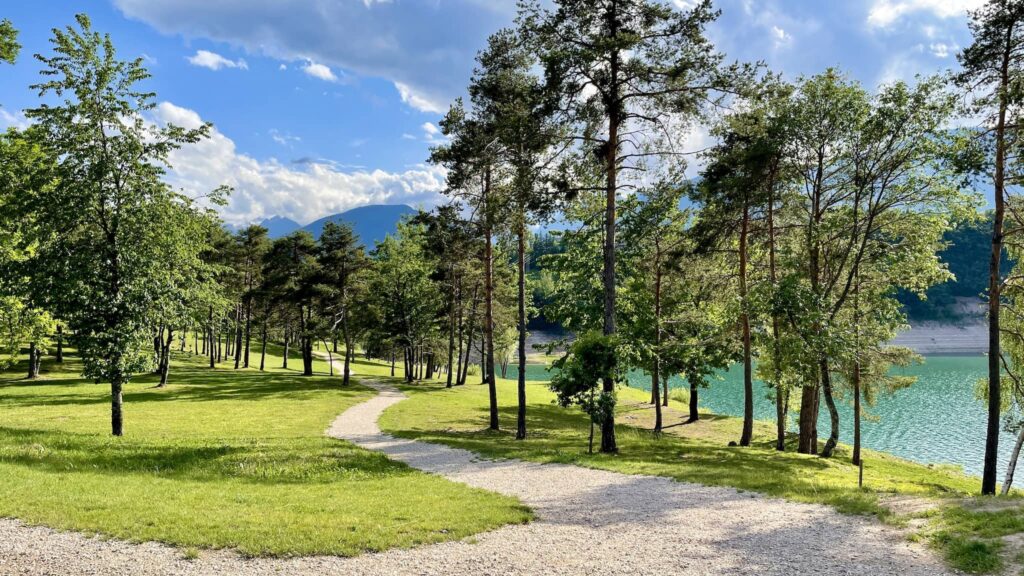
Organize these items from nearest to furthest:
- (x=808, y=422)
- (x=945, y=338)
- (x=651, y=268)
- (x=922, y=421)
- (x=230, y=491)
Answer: (x=230, y=491), (x=808, y=422), (x=651, y=268), (x=922, y=421), (x=945, y=338)

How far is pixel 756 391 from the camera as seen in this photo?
6469 cm

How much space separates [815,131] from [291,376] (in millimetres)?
43450

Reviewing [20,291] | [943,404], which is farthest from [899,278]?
[943,404]

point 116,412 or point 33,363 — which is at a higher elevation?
point 116,412

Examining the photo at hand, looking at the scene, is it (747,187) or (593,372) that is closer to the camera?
(593,372)

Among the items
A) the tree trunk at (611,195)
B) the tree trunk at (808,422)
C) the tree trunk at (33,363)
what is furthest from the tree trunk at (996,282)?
the tree trunk at (33,363)

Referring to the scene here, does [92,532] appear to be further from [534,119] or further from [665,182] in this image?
[665,182]

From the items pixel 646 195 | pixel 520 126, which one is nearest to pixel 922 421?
pixel 646 195

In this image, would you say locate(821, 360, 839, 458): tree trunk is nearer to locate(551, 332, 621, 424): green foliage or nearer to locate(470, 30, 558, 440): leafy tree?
locate(551, 332, 621, 424): green foliage

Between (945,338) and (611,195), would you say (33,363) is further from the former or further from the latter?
(945,338)

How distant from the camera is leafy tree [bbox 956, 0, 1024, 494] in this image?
45.9 ft

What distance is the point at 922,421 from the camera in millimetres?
43625

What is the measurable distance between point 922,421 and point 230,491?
167 feet

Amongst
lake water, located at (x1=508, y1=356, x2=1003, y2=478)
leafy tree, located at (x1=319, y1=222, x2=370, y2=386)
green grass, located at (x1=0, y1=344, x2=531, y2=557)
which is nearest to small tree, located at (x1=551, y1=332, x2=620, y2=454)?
lake water, located at (x1=508, y1=356, x2=1003, y2=478)
